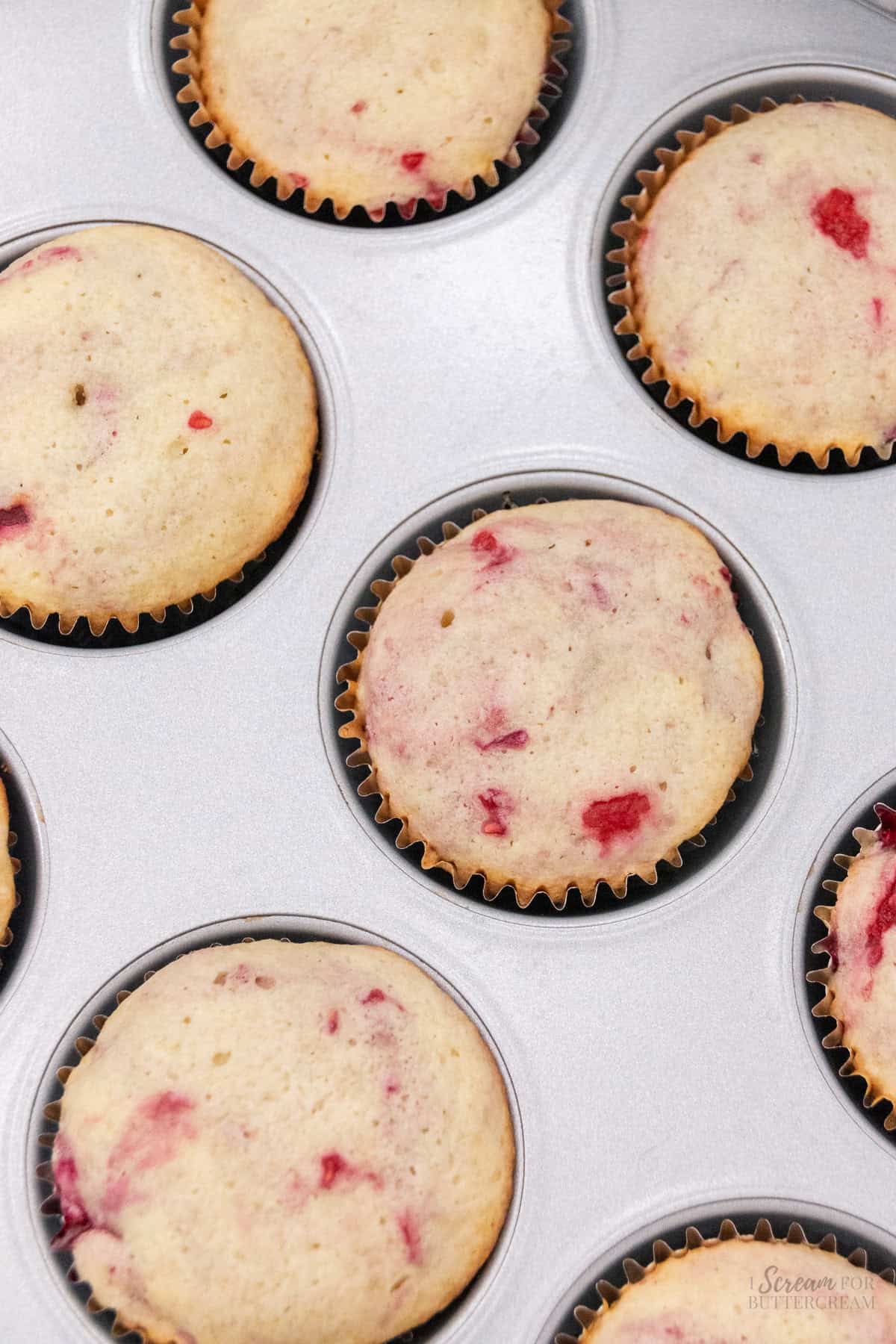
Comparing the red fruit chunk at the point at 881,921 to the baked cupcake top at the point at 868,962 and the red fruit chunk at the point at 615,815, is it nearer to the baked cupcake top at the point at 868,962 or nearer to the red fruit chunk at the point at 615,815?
the baked cupcake top at the point at 868,962

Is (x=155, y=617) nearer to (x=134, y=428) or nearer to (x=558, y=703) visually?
(x=134, y=428)

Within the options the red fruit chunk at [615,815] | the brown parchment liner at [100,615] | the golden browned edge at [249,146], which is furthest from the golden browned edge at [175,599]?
the red fruit chunk at [615,815]

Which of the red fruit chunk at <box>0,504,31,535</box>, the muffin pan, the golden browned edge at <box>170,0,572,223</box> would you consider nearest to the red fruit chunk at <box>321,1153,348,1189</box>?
the muffin pan

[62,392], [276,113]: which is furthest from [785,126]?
[62,392]

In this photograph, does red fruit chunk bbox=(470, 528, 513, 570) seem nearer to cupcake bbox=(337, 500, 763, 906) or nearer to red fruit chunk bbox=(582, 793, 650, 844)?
cupcake bbox=(337, 500, 763, 906)

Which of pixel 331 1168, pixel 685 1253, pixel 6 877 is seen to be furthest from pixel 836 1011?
pixel 6 877
